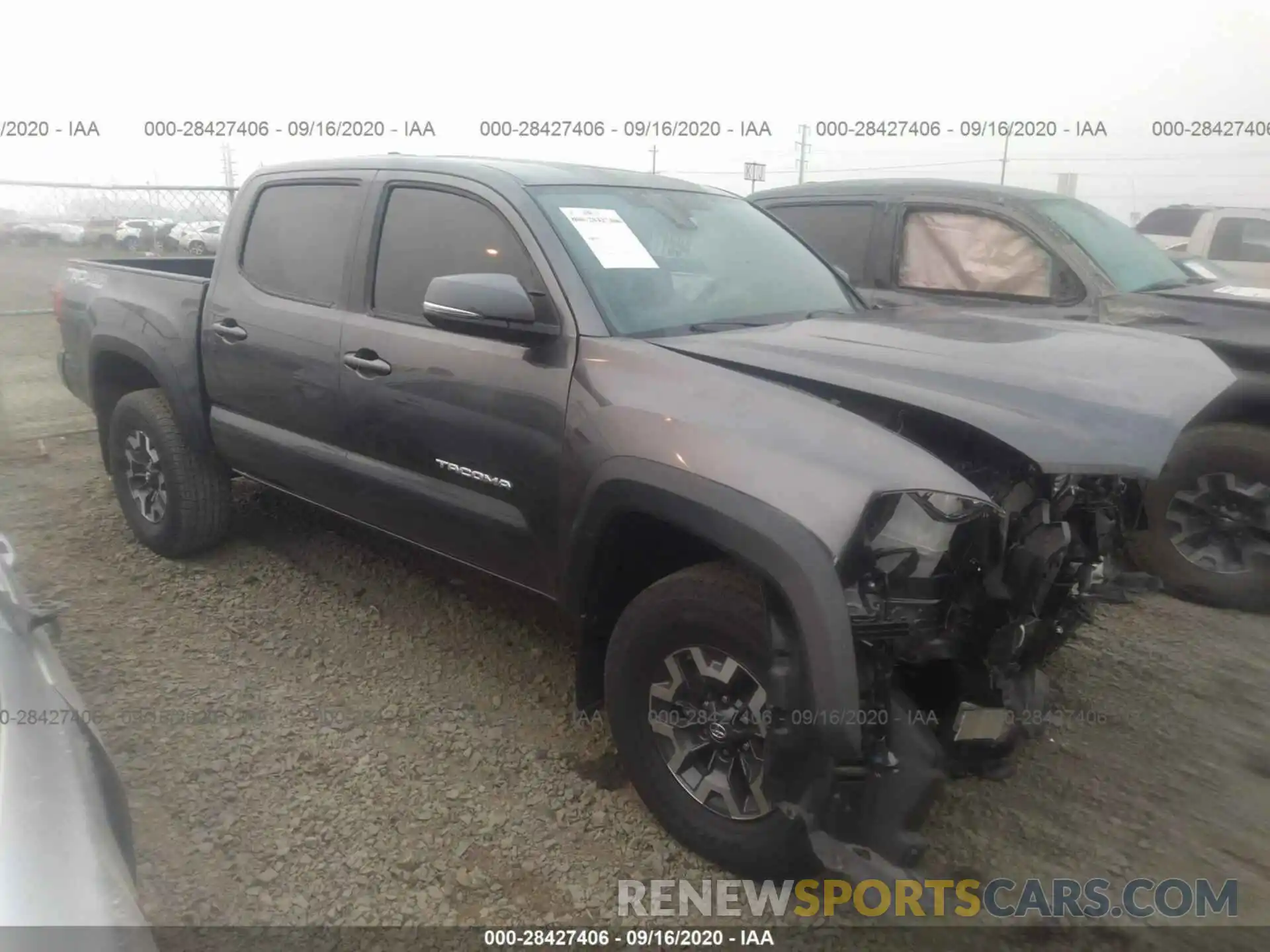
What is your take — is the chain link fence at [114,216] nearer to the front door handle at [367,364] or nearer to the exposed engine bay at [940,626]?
the front door handle at [367,364]

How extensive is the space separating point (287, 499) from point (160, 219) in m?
5.05

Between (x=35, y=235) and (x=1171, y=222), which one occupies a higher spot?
(x=1171, y=222)

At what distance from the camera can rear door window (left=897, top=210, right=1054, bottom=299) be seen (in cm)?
500

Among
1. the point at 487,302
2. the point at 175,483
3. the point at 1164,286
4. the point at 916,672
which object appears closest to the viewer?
the point at 916,672

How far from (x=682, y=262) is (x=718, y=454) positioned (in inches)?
44.3

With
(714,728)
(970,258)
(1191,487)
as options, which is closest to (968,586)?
(714,728)

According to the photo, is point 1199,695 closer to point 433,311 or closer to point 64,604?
point 433,311

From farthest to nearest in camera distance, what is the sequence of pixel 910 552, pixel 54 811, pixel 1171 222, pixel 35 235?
pixel 1171 222 → pixel 35 235 → pixel 910 552 → pixel 54 811

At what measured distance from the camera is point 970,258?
520cm

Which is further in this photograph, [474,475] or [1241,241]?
[1241,241]

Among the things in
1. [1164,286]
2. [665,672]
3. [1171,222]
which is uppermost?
[1171,222]

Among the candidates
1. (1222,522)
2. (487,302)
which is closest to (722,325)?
(487,302)

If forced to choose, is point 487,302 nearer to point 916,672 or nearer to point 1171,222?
point 916,672

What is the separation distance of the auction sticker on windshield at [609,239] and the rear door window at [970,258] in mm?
2660
